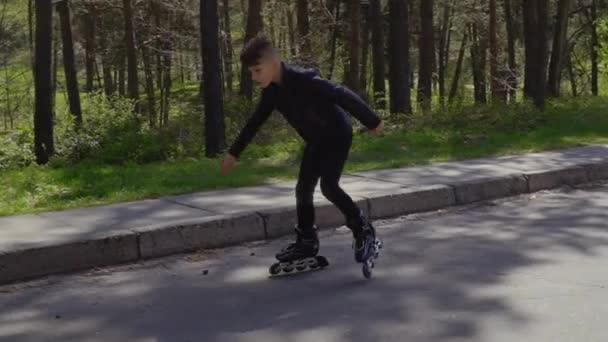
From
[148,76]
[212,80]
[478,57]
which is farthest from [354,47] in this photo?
[478,57]

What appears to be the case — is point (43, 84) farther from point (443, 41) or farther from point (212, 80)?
point (443, 41)

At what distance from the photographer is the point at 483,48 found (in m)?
37.5

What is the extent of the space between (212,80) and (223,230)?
703 cm

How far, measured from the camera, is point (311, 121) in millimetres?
6332

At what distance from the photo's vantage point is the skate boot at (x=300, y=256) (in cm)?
661

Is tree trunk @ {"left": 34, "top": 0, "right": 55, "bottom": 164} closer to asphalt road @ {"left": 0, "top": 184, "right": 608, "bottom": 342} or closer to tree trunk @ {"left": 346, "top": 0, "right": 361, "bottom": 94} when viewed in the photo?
asphalt road @ {"left": 0, "top": 184, "right": 608, "bottom": 342}

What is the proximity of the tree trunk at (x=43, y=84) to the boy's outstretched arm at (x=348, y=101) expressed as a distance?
1046 cm

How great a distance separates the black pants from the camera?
6379mm

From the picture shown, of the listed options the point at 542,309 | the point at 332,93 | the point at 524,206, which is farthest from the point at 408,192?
the point at 542,309

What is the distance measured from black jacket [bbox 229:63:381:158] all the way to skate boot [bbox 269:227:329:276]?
776 mm

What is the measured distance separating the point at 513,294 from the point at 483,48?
1293 inches

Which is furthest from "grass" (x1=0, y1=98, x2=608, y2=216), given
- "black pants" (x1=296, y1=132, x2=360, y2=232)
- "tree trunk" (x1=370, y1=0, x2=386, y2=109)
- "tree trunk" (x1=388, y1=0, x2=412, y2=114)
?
"tree trunk" (x1=370, y1=0, x2=386, y2=109)

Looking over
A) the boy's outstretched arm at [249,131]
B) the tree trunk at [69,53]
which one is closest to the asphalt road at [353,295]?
the boy's outstretched arm at [249,131]

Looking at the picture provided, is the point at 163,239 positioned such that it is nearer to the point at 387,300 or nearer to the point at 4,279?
the point at 4,279
